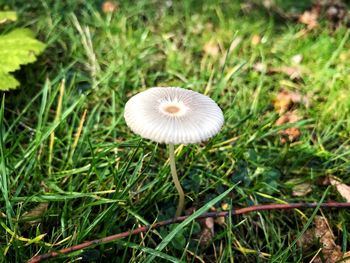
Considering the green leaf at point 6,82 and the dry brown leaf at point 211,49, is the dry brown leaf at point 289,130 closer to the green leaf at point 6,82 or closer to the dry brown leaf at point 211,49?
the dry brown leaf at point 211,49

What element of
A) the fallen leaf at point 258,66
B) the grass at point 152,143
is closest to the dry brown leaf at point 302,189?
the grass at point 152,143

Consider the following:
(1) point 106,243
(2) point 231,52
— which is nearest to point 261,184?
(1) point 106,243

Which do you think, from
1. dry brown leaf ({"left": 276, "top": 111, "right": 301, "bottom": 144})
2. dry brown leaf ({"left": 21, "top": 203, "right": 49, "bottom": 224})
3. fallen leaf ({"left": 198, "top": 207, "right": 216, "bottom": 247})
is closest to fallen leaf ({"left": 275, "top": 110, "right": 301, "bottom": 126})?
dry brown leaf ({"left": 276, "top": 111, "right": 301, "bottom": 144})

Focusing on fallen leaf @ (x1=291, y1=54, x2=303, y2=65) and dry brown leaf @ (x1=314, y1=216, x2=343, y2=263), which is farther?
fallen leaf @ (x1=291, y1=54, x2=303, y2=65)

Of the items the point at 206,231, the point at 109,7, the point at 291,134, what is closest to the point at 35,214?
the point at 206,231

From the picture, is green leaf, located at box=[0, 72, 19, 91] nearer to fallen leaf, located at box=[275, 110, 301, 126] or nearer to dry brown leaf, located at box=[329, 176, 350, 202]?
fallen leaf, located at box=[275, 110, 301, 126]

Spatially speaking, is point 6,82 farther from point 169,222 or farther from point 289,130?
point 289,130
